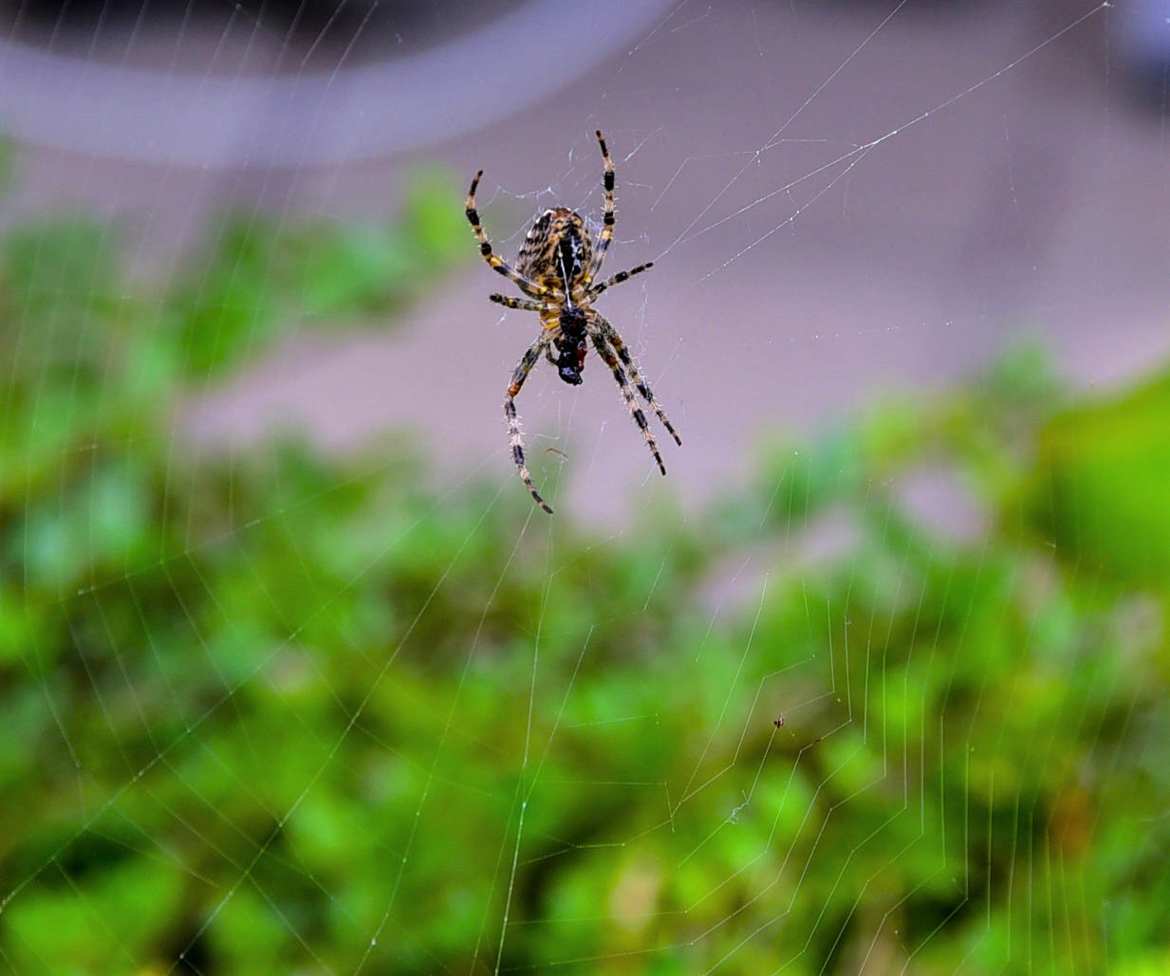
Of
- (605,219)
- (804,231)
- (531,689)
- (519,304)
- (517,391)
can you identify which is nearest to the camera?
(531,689)

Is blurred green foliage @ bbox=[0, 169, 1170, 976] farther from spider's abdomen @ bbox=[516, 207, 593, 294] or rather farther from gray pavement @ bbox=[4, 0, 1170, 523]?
A: gray pavement @ bbox=[4, 0, 1170, 523]

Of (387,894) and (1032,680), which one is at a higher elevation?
(1032,680)

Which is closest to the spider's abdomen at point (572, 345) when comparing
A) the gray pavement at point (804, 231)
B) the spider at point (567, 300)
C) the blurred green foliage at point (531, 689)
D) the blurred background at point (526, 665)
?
the spider at point (567, 300)

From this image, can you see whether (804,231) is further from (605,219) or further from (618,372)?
(605,219)

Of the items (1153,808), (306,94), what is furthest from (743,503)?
(306,94)

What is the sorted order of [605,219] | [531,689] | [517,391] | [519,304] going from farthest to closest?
[517,391]
[519,304]
[605,219]
[531,689]

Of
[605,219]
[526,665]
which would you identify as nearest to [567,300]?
[605,219]

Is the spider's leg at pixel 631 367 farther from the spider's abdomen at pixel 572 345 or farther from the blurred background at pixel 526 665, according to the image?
the blurred background at pixel 526 665

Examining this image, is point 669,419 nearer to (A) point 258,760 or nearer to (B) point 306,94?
(A) point 258,760
